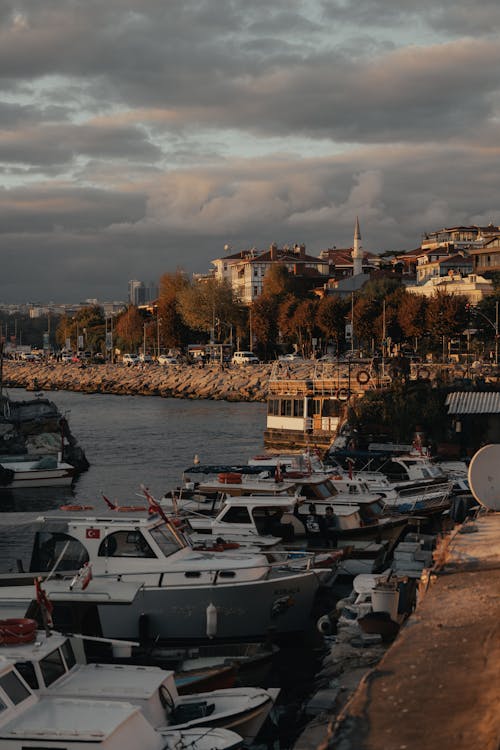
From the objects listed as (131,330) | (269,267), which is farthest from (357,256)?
(131,330)

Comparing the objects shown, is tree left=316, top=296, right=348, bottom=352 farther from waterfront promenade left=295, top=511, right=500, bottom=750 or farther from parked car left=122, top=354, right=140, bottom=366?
waterfront promenade left=295, top=511, right=500, bottom=750

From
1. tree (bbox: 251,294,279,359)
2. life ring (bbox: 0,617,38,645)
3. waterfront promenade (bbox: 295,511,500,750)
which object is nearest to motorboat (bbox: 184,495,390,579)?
waterfront promenade (bbox: 295,511,500,750)

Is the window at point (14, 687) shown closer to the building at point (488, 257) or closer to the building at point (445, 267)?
the building at point (488, 257)

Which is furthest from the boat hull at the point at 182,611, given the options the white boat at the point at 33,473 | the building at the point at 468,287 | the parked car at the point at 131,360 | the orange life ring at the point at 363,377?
the parked car at the point at 131,360

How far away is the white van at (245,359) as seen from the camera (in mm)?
102625

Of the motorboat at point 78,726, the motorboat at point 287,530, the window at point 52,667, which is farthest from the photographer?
the motorboat at point 287,530

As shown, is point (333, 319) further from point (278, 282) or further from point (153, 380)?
point (278, 282)

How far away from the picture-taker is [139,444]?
53.7 meters

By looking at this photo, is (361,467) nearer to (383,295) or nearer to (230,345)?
(383,295)

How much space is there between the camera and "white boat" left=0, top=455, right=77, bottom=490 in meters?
36.7

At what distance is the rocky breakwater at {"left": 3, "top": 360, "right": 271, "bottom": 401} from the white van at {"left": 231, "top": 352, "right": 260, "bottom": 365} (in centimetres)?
275

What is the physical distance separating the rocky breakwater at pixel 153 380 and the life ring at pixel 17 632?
71.5 m

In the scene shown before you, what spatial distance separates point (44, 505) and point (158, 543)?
742 inches

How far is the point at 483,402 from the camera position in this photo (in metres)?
40.3
